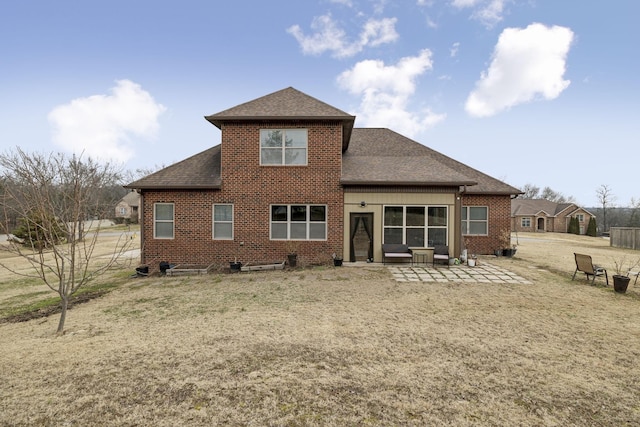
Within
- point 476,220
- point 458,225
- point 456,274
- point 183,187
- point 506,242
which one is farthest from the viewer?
point 476,220

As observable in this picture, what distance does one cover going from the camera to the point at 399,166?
41.8 ft

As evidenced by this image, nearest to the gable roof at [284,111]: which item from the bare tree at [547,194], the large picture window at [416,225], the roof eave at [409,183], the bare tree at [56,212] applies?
the roof eave at [409,183]

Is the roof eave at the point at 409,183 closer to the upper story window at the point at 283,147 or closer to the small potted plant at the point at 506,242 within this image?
the upper story window at the point at 283,147

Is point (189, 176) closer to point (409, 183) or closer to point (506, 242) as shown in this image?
point (409, 183)

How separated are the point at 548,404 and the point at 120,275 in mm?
13034

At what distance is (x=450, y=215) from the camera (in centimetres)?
1177

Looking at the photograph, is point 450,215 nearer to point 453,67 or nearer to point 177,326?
point 177,326

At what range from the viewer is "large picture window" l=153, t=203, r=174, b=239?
11648 millimetres

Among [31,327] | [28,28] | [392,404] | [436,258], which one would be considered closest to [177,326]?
[31,327]

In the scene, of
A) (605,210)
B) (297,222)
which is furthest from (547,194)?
(297,222)

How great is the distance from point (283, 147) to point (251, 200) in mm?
2588

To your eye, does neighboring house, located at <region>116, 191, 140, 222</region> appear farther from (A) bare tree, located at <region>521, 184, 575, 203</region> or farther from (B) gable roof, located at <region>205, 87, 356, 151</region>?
(A) bare tree, located at <region>521, 184, 575, 203</region>

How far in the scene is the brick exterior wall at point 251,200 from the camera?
1153cm

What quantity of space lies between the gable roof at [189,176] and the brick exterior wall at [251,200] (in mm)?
374
